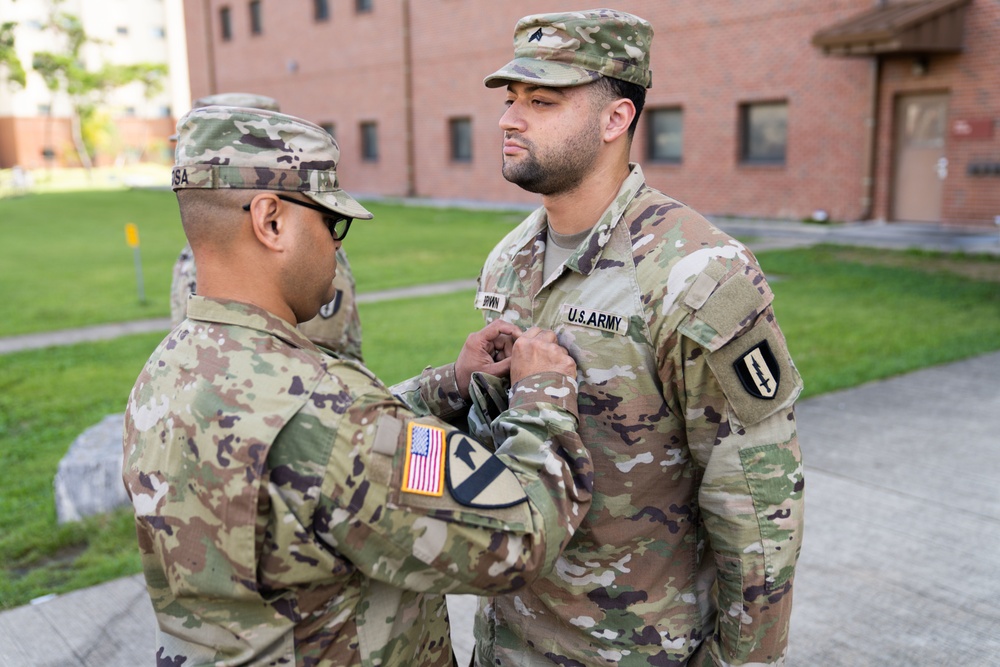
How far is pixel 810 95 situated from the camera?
56.9 ft

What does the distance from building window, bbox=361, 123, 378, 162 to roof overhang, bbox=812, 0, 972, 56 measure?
1637 cm

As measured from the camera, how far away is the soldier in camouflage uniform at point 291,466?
1608 mm

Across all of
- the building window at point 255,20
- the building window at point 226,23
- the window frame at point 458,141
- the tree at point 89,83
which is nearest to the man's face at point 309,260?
the window frame at point 458,141

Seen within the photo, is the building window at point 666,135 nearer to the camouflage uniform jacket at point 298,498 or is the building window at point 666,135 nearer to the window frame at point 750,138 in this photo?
the window frame at point 750,138

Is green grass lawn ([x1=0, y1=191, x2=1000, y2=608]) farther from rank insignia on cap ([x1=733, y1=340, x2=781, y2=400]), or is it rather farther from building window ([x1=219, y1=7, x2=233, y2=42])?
building window ([x1=219, y1=7, x2=233, y2=42])

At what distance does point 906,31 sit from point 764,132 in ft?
13.9

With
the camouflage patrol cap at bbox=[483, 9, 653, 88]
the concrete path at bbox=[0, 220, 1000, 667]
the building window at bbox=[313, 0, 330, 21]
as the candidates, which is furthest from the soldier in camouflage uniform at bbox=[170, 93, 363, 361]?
the building window at bbox=[313, 0, 330, 21]

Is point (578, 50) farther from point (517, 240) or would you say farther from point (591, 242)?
point (517, 240)

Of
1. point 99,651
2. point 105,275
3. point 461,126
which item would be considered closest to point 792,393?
point 99,651

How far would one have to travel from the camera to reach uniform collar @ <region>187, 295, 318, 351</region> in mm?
1751

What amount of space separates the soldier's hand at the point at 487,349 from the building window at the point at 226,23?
35.5 metres

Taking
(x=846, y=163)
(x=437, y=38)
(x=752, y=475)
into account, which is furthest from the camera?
(x=437, y=38)

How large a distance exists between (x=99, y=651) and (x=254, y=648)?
2420 mm

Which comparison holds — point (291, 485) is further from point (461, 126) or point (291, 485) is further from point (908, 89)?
point (461, 126)
